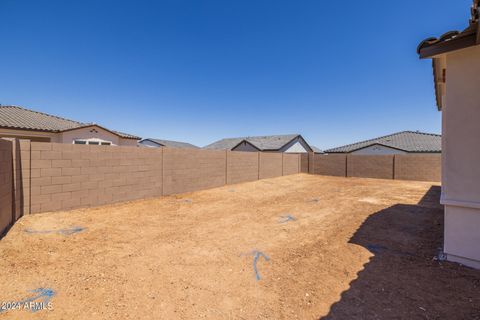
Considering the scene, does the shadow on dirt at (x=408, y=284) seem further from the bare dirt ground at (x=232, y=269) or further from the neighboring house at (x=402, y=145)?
the neighboring house at (x=402, y=145)

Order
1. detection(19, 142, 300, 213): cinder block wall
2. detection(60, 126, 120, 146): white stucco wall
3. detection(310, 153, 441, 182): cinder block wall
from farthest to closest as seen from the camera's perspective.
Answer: detection(310, 153, 441, 182): cinder block wall
detection(60, 126, 120, 146): white stucco wall
detection(19, 142, 300, 213): cinder block wall

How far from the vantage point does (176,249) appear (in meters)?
4.36

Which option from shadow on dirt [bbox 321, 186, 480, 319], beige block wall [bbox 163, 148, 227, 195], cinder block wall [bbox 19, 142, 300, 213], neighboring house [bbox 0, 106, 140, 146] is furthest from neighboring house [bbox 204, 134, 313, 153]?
shadow on dirt [bbox 321, 186, 480, 319]

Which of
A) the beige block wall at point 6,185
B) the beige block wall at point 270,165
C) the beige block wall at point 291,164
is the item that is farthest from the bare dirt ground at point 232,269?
the beige block wall at point 291,164

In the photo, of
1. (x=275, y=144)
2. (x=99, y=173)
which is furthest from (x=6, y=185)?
(x=275, y=144)

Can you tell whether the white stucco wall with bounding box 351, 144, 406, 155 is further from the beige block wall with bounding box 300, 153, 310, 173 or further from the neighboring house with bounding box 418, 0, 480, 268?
the neighboring house with bounding box 418, 0, 480, 268

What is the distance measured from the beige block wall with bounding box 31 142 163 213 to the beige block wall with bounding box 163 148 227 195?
1.50 feet

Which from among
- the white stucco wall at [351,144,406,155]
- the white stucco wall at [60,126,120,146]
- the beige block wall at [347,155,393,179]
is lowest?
the beige block wall at [347,155,393,179]

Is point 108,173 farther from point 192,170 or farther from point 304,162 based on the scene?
point 304,162

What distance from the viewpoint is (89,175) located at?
23.6 ft

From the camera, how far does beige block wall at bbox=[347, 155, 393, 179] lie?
17406 millimetres

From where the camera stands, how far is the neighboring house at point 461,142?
338cm

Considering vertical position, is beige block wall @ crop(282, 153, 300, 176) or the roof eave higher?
the roof eave

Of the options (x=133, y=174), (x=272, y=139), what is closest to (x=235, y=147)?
(x=272, y=139)
